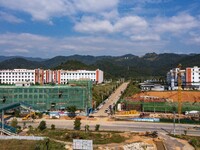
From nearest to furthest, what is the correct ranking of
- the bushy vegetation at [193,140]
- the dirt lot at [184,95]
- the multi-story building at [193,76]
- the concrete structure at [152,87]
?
1. the bushy vegetation at [193,140]
2. the dirt lot at [184,95]
3. the multi-story building at [193,76]
4. the concrete structure at [152,87]

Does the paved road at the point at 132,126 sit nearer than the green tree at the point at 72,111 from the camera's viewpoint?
Yes

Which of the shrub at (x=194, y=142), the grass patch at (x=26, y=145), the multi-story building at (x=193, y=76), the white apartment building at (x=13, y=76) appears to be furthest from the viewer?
the white apartment building at (x=13, y=76)

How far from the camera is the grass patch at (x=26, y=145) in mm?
25158

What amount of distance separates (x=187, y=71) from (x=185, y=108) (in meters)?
28.1

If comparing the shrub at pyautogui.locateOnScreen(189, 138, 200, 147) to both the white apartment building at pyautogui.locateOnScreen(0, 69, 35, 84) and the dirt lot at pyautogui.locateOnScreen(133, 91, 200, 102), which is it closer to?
the dirt lot at pyautogui.locateOnScreen(133, 91, 200, 102)

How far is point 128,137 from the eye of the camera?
31.3m

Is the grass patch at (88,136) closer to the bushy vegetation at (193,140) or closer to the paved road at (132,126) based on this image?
the paved road at (132,126)

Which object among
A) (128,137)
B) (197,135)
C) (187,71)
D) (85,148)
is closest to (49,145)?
(85,148)

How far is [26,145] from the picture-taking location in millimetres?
25984

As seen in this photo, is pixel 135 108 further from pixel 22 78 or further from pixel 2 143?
pixel 22 78

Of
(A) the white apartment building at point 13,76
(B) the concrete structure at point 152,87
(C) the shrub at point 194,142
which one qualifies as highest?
(A) the white apartment building at point 13,76

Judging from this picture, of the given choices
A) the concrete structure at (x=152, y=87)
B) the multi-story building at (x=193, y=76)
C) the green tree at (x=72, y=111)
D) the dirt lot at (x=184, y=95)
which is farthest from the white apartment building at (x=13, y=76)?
the multi-story building at (x=193, y=76)

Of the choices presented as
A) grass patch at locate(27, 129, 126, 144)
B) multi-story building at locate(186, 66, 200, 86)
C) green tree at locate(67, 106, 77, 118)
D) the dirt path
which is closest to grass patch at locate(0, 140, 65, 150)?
grass patch at locate(27, 129, 126, 144)

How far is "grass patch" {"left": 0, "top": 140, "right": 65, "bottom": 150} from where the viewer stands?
2516cm
